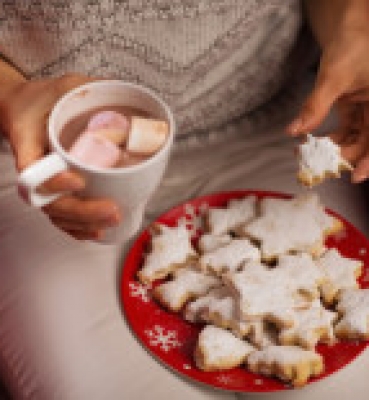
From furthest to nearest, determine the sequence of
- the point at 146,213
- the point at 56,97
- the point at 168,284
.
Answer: the point at 146,213 → the point at 168,284 → the point at 56,97

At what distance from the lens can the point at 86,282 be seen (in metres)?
1.08

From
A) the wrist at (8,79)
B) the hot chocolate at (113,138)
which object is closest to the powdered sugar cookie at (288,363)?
the hot chocolate at (113,138)

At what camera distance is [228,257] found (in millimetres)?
1102

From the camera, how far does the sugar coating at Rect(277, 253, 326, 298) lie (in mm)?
1068

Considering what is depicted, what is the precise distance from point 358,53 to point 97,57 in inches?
15.9

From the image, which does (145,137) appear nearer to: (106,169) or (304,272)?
(106,169)

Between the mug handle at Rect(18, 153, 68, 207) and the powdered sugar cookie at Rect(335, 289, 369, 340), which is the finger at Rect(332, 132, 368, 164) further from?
the mug handle at Rect(18, 153, 68, 207)

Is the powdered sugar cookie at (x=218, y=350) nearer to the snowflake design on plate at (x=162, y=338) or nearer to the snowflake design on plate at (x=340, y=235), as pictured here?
the snowflake design on plate at (x=162, y=338)

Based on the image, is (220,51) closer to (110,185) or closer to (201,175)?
(201,175)

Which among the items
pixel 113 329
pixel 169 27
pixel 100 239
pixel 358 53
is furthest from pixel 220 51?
pixel 113 329

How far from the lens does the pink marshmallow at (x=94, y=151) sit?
0.82 m

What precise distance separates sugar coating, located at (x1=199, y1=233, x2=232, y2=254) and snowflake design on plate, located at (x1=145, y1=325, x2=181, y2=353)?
154 millimetres

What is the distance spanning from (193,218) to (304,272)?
0.70 ft

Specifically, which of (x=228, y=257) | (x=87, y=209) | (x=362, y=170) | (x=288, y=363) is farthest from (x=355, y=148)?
(x=87, y=209)
